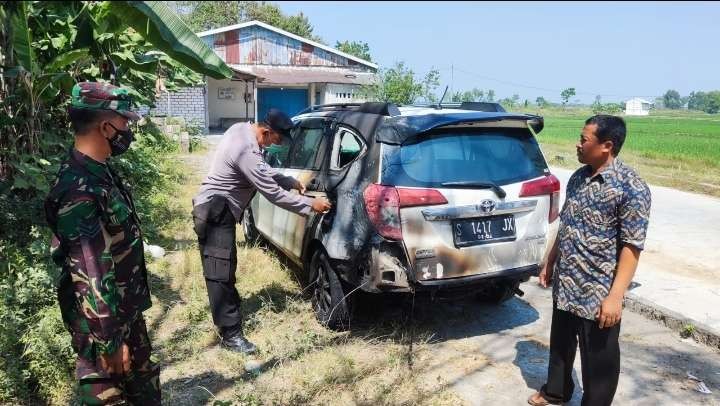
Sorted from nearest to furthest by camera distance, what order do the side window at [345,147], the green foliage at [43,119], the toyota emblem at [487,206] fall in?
the green foliage at [43,119] → the toyota emblem at [487,206] → the side window at [345,147]

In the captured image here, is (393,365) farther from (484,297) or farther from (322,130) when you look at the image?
(322,130)

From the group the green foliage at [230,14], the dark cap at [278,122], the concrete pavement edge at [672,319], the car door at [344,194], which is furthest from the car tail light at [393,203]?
the green foliage at [230,14]

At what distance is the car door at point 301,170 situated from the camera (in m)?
4.40

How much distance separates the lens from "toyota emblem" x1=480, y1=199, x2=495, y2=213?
12.0 feet

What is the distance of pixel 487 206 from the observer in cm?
366

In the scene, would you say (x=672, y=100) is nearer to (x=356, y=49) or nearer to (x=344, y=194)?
(x=356, y=49)

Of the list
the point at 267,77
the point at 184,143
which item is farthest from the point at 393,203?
the point at 267,77

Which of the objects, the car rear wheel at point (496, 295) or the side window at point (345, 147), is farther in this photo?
the car rear wheel at point (496, 295)

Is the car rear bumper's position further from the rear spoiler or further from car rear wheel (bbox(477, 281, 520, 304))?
the rear spoiler

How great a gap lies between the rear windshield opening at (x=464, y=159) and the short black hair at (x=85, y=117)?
6.10 ft

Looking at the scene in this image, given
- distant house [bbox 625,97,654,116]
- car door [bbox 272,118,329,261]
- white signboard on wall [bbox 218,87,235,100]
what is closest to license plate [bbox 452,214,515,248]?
car door [bbox 272,118,329,261]

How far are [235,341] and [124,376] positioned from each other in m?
1.42

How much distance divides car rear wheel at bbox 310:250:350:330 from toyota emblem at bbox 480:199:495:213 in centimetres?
120

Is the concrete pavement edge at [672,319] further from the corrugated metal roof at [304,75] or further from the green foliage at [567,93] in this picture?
the green foliage at [567,93]
